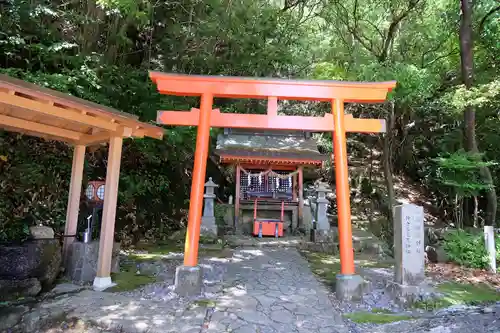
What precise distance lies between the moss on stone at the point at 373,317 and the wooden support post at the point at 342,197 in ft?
2.50

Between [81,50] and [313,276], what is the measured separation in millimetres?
8752

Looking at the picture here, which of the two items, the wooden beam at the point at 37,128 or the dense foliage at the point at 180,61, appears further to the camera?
the dense foliage at the point at 180,61

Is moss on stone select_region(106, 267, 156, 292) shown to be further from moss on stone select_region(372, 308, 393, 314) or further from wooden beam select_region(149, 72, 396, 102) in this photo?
moss on stone select_region(372, 308, 393, 314)

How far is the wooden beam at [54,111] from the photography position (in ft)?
14.0

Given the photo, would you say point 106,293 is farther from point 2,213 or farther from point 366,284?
point 366,284

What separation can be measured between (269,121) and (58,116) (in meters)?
3.39

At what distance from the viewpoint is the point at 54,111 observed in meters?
4.82

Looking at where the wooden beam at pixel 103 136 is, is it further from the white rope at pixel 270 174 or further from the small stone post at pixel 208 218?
the white rope at pixel 270 174

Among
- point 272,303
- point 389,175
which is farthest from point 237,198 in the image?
point 272,303

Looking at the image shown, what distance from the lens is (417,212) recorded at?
557 cm

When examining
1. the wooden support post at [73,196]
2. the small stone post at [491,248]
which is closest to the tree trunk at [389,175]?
the small stone post at [491,248]

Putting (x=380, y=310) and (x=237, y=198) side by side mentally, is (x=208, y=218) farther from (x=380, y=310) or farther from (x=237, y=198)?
(x=380, y=310)

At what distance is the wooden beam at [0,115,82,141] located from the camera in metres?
5.45

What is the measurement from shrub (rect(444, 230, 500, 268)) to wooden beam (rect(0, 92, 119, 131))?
8.72 m
